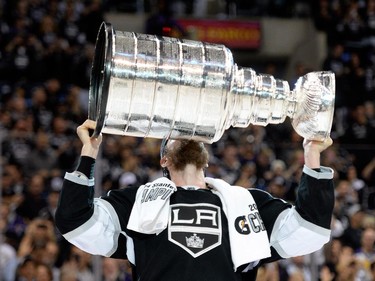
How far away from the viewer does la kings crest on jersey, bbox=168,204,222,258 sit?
3518 millimetres

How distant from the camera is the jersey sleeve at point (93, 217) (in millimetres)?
3443

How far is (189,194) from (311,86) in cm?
71

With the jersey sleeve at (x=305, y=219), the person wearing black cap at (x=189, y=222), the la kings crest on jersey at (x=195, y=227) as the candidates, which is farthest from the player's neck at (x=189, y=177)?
the jersey sleeve at (x=305, y=219)

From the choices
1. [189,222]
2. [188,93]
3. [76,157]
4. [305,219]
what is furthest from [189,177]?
[76,157]

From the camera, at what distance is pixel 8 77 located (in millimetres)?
11203

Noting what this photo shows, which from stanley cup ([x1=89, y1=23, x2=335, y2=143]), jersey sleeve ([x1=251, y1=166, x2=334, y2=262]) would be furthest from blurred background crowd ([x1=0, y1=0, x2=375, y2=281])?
stanley cup ([x1=89, y1=23, x2=335, y2=143])

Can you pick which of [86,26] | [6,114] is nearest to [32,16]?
[86,26]

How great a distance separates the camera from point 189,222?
3.57 meters

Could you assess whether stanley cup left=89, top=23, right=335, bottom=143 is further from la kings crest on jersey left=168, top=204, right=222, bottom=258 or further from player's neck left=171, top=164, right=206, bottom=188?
la kings crest on jersey left=168, top=204, right=222, bottom=258

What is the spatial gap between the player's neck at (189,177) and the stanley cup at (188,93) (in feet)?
0.65

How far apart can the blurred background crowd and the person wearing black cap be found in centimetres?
375

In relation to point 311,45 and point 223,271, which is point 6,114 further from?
point 311,45

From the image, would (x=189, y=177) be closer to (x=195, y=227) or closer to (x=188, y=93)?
(x=195, y=227)

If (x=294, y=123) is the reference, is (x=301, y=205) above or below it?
below
